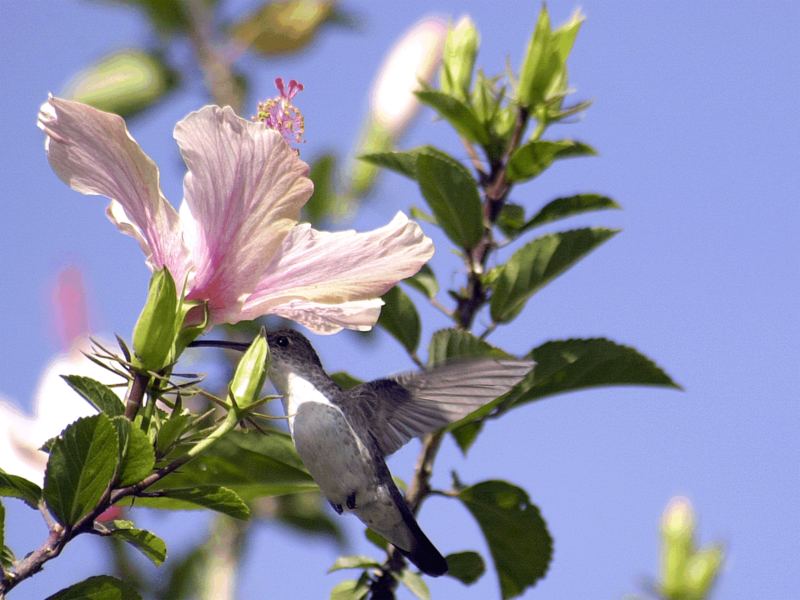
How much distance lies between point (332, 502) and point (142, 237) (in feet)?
1.63

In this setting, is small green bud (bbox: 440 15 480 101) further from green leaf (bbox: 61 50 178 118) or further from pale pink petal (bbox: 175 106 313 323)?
green leaf (bbox: 61 50 178 118)

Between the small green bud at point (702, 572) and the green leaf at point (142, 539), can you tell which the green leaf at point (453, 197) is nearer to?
the green leaf at point (142, 539)

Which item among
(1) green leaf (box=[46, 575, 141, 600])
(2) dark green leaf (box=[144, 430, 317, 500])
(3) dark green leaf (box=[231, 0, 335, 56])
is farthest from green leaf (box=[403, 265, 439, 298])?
(3) dark green leaf (box=[231, 0, 335, 56])

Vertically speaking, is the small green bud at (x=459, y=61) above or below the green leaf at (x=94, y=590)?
above

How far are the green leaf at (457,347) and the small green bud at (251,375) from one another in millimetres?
385

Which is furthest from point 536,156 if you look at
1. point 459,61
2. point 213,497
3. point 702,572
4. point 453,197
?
point 702,572

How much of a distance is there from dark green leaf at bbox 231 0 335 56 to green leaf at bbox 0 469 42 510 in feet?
6.87

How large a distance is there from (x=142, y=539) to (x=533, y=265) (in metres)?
0.84

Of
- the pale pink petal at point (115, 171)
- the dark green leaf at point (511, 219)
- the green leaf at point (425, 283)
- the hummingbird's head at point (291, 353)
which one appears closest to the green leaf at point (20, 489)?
the pale pink petal at point (115, 171)

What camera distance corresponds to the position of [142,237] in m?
1.50

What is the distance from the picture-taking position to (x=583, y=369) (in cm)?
189

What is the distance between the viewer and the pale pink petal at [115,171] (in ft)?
4.77

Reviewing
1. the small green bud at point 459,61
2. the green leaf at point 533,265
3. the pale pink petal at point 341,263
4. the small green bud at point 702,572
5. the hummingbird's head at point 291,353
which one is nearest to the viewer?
the pale pink petal at point 341,263

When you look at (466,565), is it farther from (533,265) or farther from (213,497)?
(213,497)
